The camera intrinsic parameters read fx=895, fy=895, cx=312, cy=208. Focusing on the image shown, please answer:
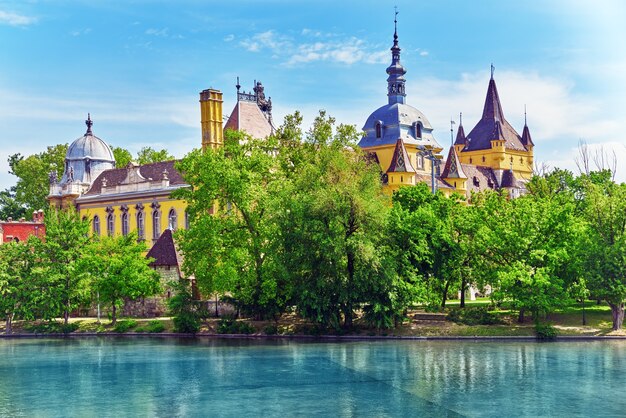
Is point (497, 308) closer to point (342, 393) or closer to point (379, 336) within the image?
point (379, 336)

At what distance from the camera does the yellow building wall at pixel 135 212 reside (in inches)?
3504

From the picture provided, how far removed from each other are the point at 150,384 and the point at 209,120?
46.1m

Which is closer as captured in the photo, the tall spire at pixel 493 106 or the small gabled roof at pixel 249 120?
the small gabled roof at pixel 249 120

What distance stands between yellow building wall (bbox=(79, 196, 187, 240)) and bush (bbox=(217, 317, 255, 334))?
25576 millimetres

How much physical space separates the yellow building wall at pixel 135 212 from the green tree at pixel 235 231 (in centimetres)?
2272

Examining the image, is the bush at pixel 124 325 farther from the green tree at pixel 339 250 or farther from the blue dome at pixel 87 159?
the blue dome at pixel 87 159

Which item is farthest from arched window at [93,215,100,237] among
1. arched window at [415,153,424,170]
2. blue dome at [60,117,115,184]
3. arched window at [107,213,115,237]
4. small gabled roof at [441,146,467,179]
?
small gabled roof at [441,146,467,179]

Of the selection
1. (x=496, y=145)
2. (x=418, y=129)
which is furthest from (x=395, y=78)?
(x=496, y=145)

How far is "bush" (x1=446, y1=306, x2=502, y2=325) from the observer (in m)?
59.0

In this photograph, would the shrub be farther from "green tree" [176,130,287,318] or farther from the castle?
the castle

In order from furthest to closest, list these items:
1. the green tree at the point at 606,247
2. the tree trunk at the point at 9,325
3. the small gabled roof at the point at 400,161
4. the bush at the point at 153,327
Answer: the small gabled roof at the point at 400,161 < the tree trunk at the point at 9,325 < the bush at the point at 153,327 < the green tree at the point at 606,247

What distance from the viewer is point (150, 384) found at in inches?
1665

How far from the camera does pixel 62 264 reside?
69250 millimetres

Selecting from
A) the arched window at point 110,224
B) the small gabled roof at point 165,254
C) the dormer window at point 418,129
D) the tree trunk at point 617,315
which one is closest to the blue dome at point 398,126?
the dormer window at point 418,129
